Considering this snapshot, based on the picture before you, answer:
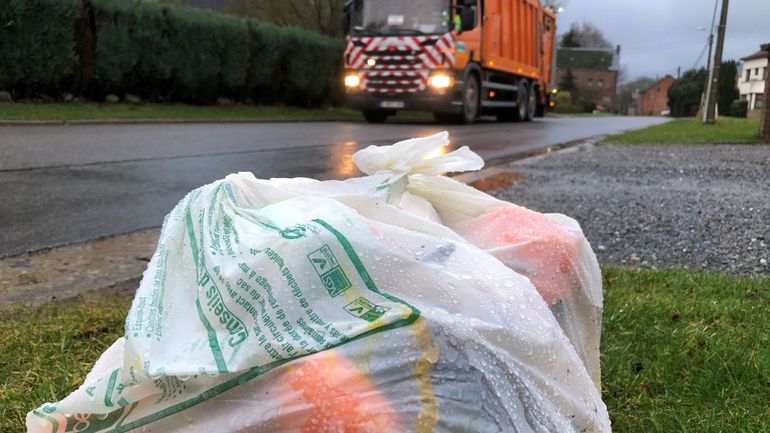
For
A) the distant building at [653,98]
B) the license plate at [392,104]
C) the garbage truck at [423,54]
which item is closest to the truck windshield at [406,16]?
the garbage truck at [423,54]

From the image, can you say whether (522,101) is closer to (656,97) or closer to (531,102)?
(531,102)

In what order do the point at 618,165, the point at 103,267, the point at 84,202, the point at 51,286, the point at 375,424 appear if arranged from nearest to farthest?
the point at 375,424 < the point at 51,286 < the point at 103,267 < the point at 84,202 < the point at 618,165

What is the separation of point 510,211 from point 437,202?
0.64 ft

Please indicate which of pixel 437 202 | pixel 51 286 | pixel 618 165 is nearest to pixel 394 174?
pixel 437 202

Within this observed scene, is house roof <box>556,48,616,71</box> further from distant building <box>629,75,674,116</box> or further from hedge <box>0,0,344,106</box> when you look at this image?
hedge <box>0,0,344,106</box>

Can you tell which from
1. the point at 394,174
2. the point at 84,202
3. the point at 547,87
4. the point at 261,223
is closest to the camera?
the point at 261,223

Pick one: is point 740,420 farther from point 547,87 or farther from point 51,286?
point 547,87

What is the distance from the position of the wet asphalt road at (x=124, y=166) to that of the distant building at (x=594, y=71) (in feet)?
248

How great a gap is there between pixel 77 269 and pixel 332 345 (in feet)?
7.20

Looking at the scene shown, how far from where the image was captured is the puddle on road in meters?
5.46

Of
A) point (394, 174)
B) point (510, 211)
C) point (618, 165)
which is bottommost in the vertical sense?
point (618, 165)

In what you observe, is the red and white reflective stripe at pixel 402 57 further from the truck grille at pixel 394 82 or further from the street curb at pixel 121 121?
the street curb at pixel 121 121

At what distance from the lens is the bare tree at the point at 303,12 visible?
26.5 meters

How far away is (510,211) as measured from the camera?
1741 mm
